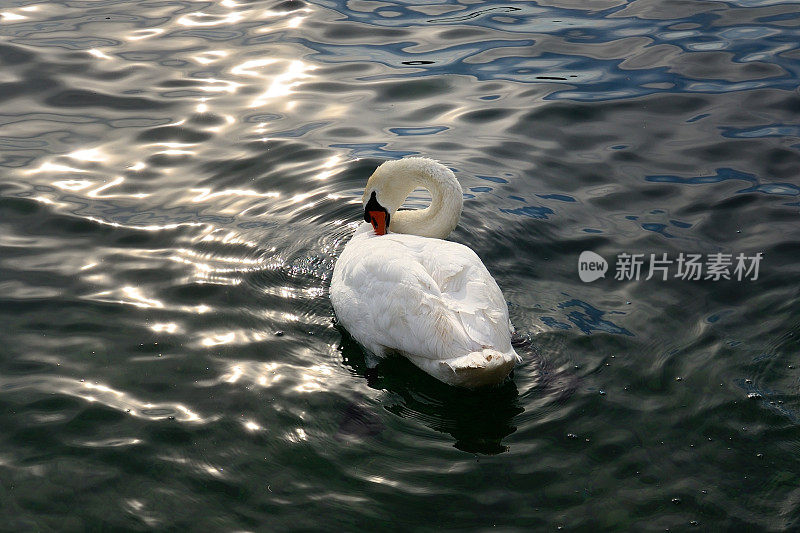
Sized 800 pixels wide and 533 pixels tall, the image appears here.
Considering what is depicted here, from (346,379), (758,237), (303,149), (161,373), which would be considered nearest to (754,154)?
(758,237)

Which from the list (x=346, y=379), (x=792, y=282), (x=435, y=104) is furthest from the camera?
(x=435, y=104)

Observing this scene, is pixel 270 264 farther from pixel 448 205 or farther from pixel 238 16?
pixel 238 16

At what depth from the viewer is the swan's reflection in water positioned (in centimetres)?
569

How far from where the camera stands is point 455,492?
16.9 feet

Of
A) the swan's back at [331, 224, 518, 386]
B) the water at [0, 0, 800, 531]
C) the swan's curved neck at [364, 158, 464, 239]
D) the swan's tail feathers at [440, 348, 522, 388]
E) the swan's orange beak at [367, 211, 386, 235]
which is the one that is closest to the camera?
the water at [0, 0, 800, 531]

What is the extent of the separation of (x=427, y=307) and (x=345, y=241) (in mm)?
2339

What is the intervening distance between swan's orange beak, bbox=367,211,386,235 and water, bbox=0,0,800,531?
454 millimetres

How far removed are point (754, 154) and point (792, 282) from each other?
2.72m

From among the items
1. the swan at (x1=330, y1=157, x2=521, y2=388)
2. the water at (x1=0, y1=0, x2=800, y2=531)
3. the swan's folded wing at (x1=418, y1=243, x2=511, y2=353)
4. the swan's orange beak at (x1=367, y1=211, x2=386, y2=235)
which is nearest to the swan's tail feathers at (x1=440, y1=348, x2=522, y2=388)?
the swan at (x1=330, y1=157, x2=521, y2=388)

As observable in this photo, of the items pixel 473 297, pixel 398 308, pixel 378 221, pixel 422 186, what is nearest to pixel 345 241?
pixel 378 221

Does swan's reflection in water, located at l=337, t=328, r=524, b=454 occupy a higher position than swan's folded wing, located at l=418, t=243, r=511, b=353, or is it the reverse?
swan's folded wing, located at l=418, t=243, r=511, b=353

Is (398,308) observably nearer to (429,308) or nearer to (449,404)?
(429,308)

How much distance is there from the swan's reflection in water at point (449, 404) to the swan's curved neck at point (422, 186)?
167cm

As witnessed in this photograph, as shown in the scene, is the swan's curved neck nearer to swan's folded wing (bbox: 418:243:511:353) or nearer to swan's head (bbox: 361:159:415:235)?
swan's head (bbox: 361:159:415:235)
